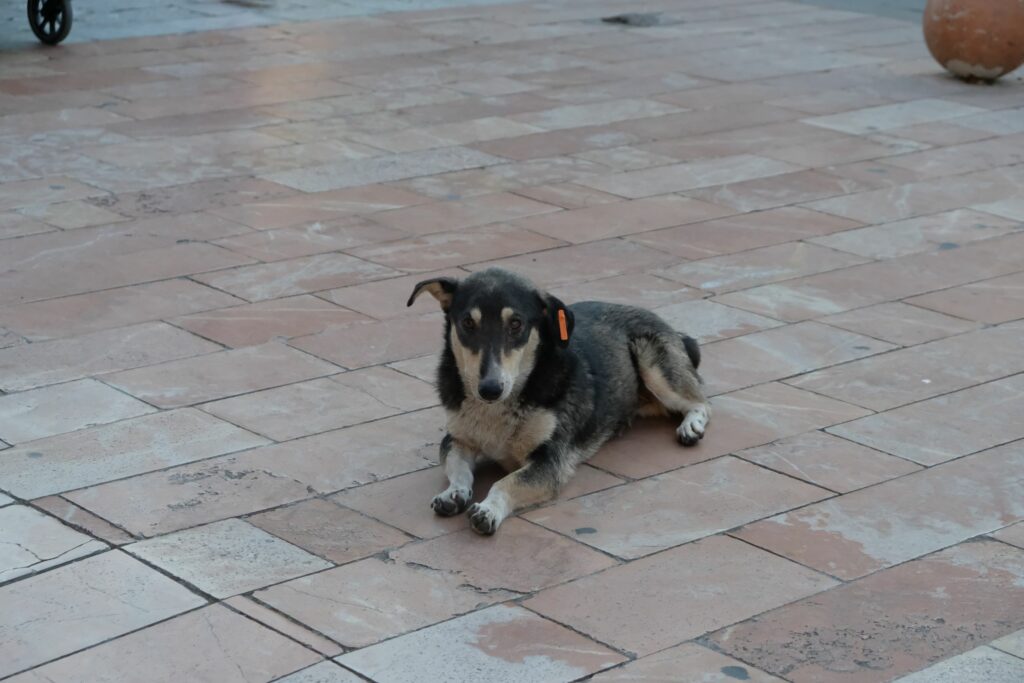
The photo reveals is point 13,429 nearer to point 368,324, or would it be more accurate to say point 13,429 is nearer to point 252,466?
point 252,466

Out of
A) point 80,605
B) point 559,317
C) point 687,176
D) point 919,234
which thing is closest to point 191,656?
point 80,605

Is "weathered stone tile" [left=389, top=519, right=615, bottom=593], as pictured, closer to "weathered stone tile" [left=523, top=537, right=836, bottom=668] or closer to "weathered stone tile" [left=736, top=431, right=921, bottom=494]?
"weathered stone tile" [left=523, top=537, right=836, bottom=668]

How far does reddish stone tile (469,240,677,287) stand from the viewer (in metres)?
8.60

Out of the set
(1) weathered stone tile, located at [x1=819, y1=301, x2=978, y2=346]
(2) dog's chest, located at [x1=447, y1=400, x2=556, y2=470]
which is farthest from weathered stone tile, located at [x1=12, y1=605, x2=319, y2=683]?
(1) weathered stone tile, located at [x1=819, y1=301, x2=978, y2=346]

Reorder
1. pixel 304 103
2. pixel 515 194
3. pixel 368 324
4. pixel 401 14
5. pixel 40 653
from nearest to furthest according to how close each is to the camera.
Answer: pixel 40 653 < pixel 368 324 < pixel 515 194 < pixel 304 103 < pixel 401 14

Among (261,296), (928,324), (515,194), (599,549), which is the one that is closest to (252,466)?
(599,549)

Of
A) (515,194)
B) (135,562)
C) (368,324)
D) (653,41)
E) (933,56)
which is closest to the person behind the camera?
(135,562)

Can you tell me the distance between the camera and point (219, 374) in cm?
706

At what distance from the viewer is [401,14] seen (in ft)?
54.8

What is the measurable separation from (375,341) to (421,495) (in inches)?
69.5

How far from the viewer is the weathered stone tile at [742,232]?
9211 millimetres

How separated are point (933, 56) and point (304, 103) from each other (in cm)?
583

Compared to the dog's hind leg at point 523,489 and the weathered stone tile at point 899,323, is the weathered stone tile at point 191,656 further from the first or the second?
the weathered stone tile at point 899,323

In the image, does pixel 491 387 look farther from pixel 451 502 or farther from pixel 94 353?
pixel 94 353
